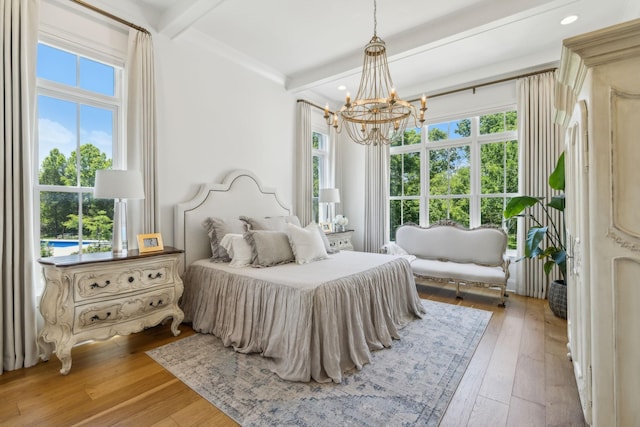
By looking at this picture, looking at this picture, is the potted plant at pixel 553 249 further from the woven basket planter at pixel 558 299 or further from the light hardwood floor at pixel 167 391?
the light hardwood floor at pixel 167 391

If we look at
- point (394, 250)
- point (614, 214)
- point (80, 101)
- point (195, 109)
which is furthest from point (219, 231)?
point (614, 214)

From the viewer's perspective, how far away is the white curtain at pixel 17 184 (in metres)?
2.10

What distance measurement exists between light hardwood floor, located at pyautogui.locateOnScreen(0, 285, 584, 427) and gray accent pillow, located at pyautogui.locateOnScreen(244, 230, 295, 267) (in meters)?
1.05

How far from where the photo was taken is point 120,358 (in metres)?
2.34

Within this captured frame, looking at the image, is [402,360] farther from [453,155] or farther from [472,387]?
[453,155]

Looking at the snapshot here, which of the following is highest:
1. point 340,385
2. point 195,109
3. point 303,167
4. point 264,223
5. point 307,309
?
point 195,109

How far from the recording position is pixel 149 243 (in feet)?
8.65

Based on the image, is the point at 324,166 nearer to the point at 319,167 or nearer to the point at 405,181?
the point at 319,167

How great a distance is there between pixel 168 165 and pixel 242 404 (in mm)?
2413

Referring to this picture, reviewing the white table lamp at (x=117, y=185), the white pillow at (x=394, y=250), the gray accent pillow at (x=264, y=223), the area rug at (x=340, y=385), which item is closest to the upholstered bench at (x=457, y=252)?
the white pillow at (x=394, y=250)

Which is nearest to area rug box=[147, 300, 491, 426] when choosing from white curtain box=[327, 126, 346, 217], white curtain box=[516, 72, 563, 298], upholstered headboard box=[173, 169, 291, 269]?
upholstered headboard box=[173, 169, 291, 269]

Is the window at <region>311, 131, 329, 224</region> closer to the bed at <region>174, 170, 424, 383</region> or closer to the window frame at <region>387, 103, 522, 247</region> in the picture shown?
the window frame at <region>387, 103, 522, 247</region>

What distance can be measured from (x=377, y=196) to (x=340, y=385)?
360 centimetres

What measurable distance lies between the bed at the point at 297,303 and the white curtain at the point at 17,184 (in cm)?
113
